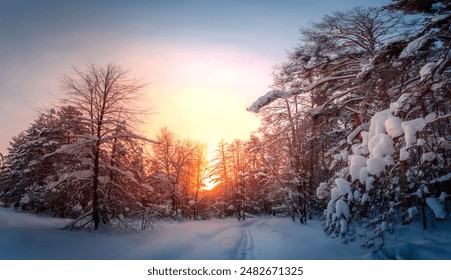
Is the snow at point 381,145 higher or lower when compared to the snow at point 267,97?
lower

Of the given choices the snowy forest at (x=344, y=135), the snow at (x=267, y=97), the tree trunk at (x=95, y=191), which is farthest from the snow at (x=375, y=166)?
the tree trunk at (x=95, y=191)

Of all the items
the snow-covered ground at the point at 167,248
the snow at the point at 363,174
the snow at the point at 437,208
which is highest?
the snow at the point at 363,174

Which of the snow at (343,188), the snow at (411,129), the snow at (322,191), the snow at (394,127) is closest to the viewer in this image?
the snow at (411,129)

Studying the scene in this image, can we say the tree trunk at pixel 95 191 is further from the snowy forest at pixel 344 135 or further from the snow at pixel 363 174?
the snow at pixel 363 174

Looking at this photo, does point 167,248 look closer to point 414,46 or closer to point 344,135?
point 414,46

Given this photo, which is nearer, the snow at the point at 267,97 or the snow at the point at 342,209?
the snow at the point at 342,209

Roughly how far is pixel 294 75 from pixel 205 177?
67.1 feet

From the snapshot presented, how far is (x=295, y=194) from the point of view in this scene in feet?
44.4

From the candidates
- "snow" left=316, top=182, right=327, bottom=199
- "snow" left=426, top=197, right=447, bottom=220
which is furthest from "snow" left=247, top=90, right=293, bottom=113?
"snow" left=426, top=197, right=447, bottom=220

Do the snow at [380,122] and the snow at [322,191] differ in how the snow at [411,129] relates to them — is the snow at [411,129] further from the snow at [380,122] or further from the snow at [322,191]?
the snow at [322,191]

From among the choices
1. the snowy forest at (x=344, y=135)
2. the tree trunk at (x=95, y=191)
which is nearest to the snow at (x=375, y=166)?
the snowy forest at (x=344, y=135)

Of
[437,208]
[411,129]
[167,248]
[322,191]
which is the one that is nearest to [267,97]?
[322,191]

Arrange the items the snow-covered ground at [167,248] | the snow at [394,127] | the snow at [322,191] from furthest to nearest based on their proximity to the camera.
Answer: the snow at [322,191]
the snow-covered ground at [167,248]
the snow at [394,127]

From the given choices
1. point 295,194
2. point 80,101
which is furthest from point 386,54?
point 295,194
